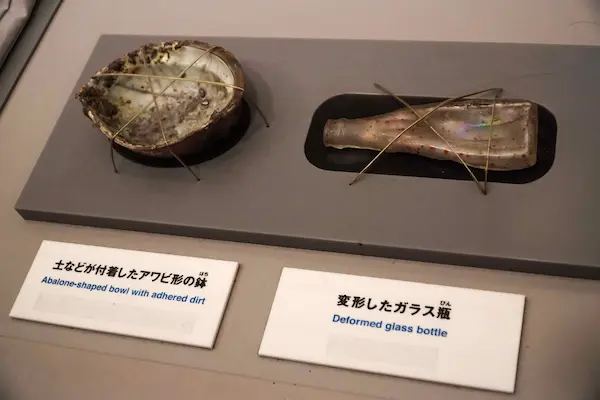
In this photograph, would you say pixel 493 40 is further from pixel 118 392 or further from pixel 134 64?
pixel 118 392

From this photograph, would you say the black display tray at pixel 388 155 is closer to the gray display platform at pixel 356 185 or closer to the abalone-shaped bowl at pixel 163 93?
the gray display platform at pixel 356 185

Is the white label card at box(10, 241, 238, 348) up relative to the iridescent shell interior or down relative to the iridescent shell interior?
down

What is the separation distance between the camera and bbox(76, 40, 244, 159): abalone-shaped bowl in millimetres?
951

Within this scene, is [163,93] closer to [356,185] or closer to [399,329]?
[356,185]

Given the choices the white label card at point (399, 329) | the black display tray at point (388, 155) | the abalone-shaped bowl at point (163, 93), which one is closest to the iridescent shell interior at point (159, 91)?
the abalone-shaped bowl at point (163, 93)

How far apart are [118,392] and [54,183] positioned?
35 centimetres

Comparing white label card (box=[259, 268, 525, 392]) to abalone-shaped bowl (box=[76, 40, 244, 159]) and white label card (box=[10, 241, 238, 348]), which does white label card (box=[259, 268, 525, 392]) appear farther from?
abalone-shaped bowl (box=[76, 40, 244, 159])

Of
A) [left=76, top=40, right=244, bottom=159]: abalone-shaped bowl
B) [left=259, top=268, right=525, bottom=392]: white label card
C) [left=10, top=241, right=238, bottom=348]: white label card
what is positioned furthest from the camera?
[left=76, top=40, right=244, bottom=159]: abalone-shaped bowl

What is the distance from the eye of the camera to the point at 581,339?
738mm

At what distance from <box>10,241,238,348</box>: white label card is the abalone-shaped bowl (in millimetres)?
160

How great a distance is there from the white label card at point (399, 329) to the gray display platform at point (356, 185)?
0.17ft

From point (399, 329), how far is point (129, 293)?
356 mm

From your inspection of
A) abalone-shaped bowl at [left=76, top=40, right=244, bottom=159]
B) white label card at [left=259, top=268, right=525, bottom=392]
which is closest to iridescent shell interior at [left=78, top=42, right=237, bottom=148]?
abalone-shaped bowl at [left=76, top=40, right=244, bottom=159]

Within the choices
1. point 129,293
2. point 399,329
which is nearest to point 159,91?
point 129,293
